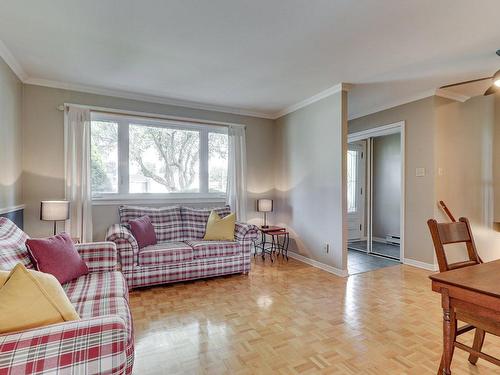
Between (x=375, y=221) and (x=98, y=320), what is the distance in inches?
236

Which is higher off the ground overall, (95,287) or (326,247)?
(95,287)

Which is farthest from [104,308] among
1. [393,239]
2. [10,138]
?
[393,239]

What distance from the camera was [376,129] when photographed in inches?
179

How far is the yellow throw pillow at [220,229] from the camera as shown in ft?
12.1

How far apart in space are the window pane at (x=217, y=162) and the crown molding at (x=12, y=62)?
2.43 m

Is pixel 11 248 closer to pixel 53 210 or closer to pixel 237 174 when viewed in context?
pixel 53 210

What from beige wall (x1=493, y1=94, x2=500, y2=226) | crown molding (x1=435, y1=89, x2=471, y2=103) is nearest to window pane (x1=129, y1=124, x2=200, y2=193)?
crown molding (x1=435, y1=89, x2=471, y2=103)

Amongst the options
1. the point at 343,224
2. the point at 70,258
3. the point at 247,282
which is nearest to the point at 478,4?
the point at 343,224

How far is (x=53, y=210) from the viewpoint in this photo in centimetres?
307

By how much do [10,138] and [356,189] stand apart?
5563mm

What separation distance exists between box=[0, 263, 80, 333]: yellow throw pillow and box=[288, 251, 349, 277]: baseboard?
3188 millimetres

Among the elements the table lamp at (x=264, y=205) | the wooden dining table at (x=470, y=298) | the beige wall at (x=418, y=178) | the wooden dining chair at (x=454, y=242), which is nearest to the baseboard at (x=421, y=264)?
the beige wall at (x=418, y=178)

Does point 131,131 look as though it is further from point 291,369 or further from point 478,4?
point 478,4

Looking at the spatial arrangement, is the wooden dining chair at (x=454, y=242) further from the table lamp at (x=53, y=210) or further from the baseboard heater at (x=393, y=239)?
the baseboard heater at (x=393, y=239)
